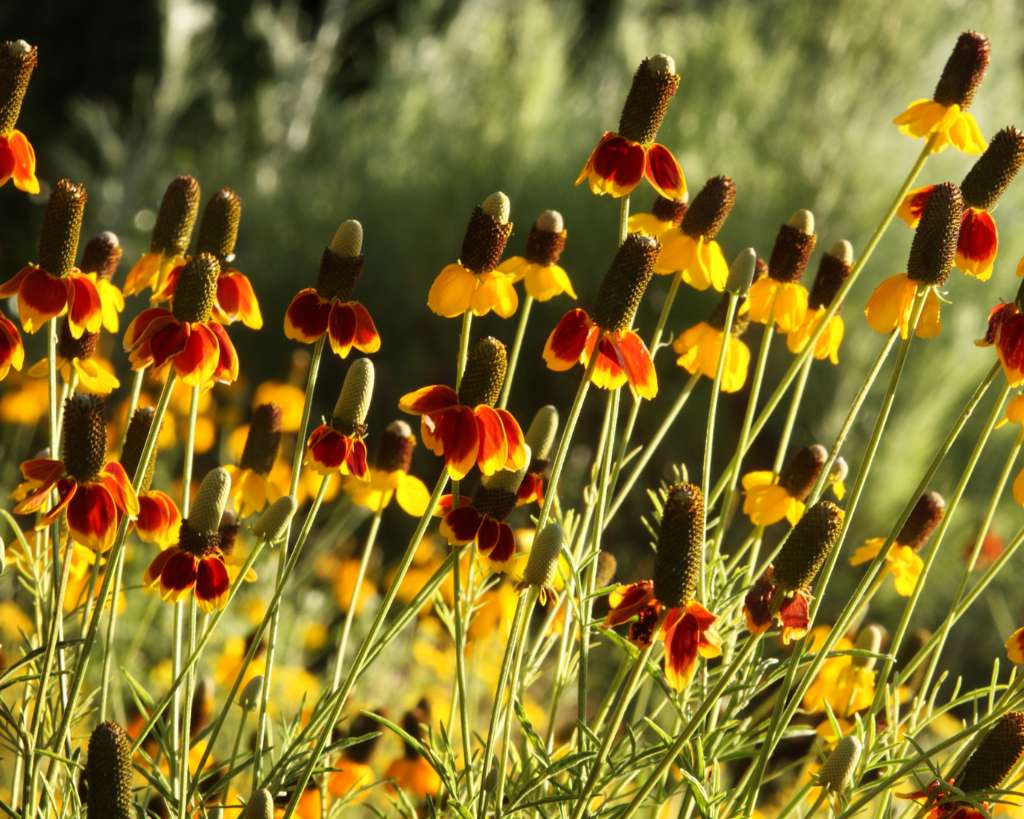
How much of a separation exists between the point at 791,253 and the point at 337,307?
51 cm

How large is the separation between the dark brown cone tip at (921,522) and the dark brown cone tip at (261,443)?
71cm

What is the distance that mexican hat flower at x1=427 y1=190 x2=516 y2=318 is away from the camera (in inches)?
46.3

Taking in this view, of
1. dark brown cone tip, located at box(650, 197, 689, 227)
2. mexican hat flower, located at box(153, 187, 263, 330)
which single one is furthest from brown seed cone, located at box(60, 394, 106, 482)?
dark brown cone tip, located at box(650, 197, 689, 227)

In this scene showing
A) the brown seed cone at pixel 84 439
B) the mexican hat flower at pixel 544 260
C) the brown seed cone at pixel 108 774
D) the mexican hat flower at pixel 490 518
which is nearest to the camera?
the brown seed cone at pixel 108 774

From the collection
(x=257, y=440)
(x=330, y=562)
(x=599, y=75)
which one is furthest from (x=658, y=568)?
(x=599, y=75)

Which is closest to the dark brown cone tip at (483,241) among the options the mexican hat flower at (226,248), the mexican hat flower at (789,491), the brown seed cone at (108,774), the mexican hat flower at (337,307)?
the mexican hat flower at (337,307)

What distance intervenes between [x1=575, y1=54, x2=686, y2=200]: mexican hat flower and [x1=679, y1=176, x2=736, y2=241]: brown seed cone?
12 cm

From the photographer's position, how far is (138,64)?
7.82 metres

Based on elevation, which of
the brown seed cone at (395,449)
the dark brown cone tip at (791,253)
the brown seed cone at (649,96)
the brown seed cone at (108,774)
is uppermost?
the brown seed cone at (649,96)

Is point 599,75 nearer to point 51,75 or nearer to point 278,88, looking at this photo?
point 278,88

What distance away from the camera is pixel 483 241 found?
1177mm

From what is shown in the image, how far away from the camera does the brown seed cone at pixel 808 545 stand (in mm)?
1021

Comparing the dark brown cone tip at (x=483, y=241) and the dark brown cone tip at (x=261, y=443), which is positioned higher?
the dark brown cone tip at (x=483, y=241)

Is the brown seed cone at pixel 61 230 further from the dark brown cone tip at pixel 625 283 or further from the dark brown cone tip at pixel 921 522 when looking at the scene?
the dark brown cone tip at pixel 921 522
